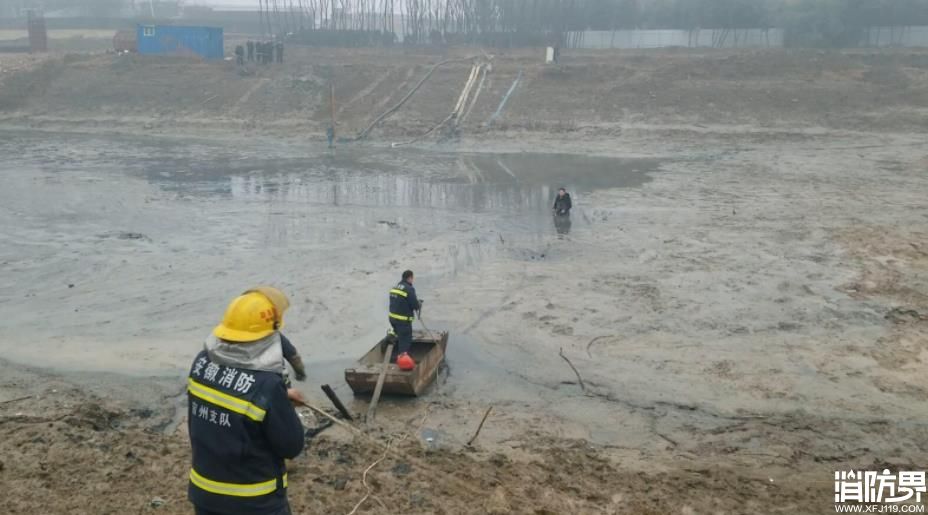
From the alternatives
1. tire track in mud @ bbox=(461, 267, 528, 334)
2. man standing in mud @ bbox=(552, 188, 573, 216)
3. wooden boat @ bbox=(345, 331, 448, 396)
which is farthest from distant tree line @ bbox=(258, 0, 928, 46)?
wooden boat @ bbox=(345, 331, 448, 396)

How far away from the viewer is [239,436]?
12.3ft

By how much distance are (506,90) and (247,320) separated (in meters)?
35.5

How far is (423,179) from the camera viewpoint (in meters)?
25.2

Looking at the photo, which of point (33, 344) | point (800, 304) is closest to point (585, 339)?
point (800, 304)

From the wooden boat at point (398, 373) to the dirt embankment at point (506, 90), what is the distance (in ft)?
76.7

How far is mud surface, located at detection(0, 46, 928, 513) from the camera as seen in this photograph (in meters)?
7.60

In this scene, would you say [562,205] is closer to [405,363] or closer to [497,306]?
[497,306]

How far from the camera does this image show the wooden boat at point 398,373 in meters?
9.54

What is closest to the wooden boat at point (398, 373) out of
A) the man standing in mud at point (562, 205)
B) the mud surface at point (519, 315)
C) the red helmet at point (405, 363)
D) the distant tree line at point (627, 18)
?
the red helmet at point (405, 363)

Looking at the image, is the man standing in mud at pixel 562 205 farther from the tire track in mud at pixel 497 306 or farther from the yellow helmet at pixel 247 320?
the yellow helmet at pixel 247 320

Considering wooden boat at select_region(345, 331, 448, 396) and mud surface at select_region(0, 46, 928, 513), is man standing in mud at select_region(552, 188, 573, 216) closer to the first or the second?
mud surface at select_region(0, 46, 928, 513)

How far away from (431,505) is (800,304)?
862 cm

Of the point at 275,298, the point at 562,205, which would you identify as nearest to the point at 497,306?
the point at 562,205

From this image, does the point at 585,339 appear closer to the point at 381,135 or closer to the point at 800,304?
the point at 800,304
